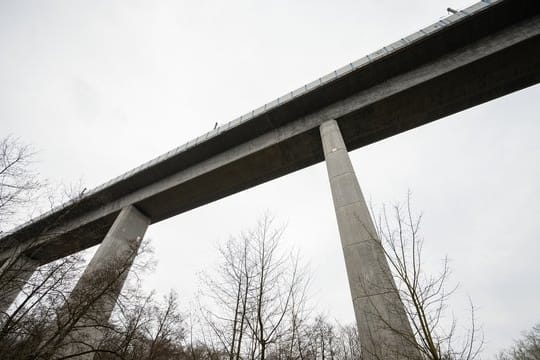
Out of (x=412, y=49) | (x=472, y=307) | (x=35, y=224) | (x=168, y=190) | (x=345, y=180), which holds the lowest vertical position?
(x=472, y=307)

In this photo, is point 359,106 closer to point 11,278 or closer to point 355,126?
point 355,126

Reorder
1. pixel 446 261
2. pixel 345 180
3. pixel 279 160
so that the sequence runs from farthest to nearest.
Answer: pixel 279 160, pixel 345 180, pixel 446 261

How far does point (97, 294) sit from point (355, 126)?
1284 cm

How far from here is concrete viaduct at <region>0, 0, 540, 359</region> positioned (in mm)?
8180

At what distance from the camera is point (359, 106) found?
Answer: 11117mm

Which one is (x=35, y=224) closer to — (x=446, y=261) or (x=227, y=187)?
(x=227, y=187)

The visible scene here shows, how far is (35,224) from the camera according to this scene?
50.7ft

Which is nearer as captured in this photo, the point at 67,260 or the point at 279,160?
the point at 67,260

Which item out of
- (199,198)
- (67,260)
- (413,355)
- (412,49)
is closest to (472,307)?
(413,355)

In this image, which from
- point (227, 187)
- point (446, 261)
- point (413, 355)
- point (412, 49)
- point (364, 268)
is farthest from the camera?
point (227, 187)

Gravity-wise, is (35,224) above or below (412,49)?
below

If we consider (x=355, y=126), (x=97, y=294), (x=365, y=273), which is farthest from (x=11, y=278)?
(x=355, y=126)

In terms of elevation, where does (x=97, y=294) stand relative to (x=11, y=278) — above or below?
above

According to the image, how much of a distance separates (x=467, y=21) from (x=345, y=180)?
7694 millimetres
